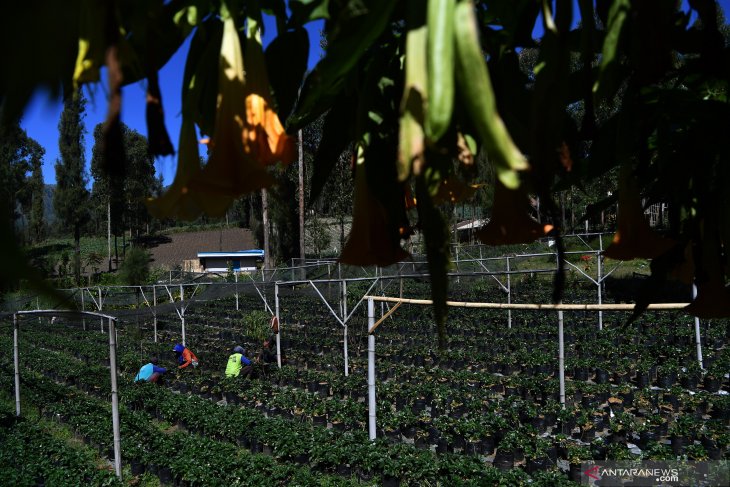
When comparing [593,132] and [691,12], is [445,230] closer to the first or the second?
[593,132]

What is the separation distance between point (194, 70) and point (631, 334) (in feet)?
38.5

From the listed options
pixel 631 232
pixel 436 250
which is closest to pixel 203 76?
pixel 436 250

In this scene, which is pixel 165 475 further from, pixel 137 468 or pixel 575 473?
pixel 575 473

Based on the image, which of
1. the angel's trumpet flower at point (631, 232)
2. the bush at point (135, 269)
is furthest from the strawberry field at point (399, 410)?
the bush at point (135, 269)

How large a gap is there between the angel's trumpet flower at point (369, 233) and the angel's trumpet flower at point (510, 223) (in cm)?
12

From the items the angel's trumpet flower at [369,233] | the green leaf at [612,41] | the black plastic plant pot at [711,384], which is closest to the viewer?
the green leaf at [612,41]

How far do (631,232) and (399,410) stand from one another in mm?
7484

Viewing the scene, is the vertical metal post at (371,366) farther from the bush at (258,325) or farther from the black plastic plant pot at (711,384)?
the bush at (258,325)

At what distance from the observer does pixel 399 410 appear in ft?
25.6

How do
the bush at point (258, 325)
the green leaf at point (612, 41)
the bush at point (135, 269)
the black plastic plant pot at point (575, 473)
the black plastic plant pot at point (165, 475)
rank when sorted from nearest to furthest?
the green leaf at point (612, 41) → the black plastic plant pot at point (575, 473) → the black plastic plant pot at point (165, 475) → the bush at point (258, 325) → the bush at point (135, 269)

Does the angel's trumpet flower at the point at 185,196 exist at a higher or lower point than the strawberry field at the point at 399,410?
higher

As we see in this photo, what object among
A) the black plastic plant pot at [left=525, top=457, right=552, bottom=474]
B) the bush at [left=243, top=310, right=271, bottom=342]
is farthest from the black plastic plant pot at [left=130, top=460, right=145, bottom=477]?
the bush at [left=243, top=310, right=271, bottom=342]

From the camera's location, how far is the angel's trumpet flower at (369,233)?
52cm

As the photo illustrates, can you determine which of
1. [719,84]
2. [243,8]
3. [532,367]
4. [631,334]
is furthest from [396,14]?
[631,334]
